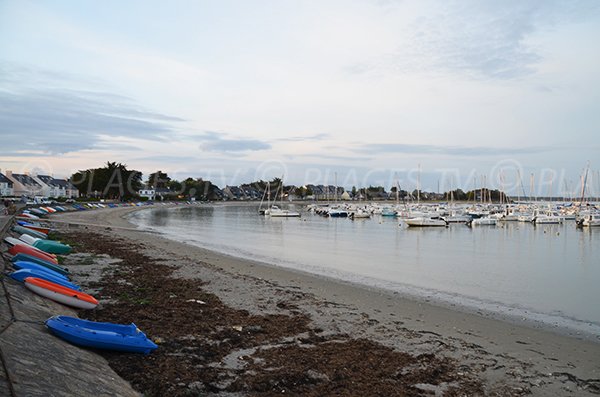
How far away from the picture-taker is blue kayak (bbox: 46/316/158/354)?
7415 millimetres

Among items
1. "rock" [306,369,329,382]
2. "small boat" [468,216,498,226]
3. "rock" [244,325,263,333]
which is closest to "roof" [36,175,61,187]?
"small boat" [468,216,498,226]

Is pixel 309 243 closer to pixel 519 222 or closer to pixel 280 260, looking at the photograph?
pixel 280 260

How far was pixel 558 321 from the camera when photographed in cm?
1315

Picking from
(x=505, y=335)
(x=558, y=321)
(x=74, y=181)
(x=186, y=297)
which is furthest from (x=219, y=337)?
(x=74, y=181)

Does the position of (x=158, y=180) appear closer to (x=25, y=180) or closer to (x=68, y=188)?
(x=68, y=188)

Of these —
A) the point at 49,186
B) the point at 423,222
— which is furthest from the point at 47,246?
the point at 49,186

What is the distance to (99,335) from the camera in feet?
24.9

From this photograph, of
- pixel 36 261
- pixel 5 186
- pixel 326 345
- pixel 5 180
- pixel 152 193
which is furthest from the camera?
pixel 152 193

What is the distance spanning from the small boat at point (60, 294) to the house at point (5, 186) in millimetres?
106158

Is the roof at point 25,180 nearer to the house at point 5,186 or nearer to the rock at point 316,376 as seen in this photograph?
the house at point 5,186

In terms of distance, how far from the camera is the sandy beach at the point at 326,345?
7.30 meters

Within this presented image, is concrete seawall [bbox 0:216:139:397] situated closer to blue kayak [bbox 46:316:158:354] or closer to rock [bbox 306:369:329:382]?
blue kayak [bbox 46:316:158:354]

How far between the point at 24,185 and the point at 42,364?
127929 mm

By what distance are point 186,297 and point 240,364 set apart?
562cm
